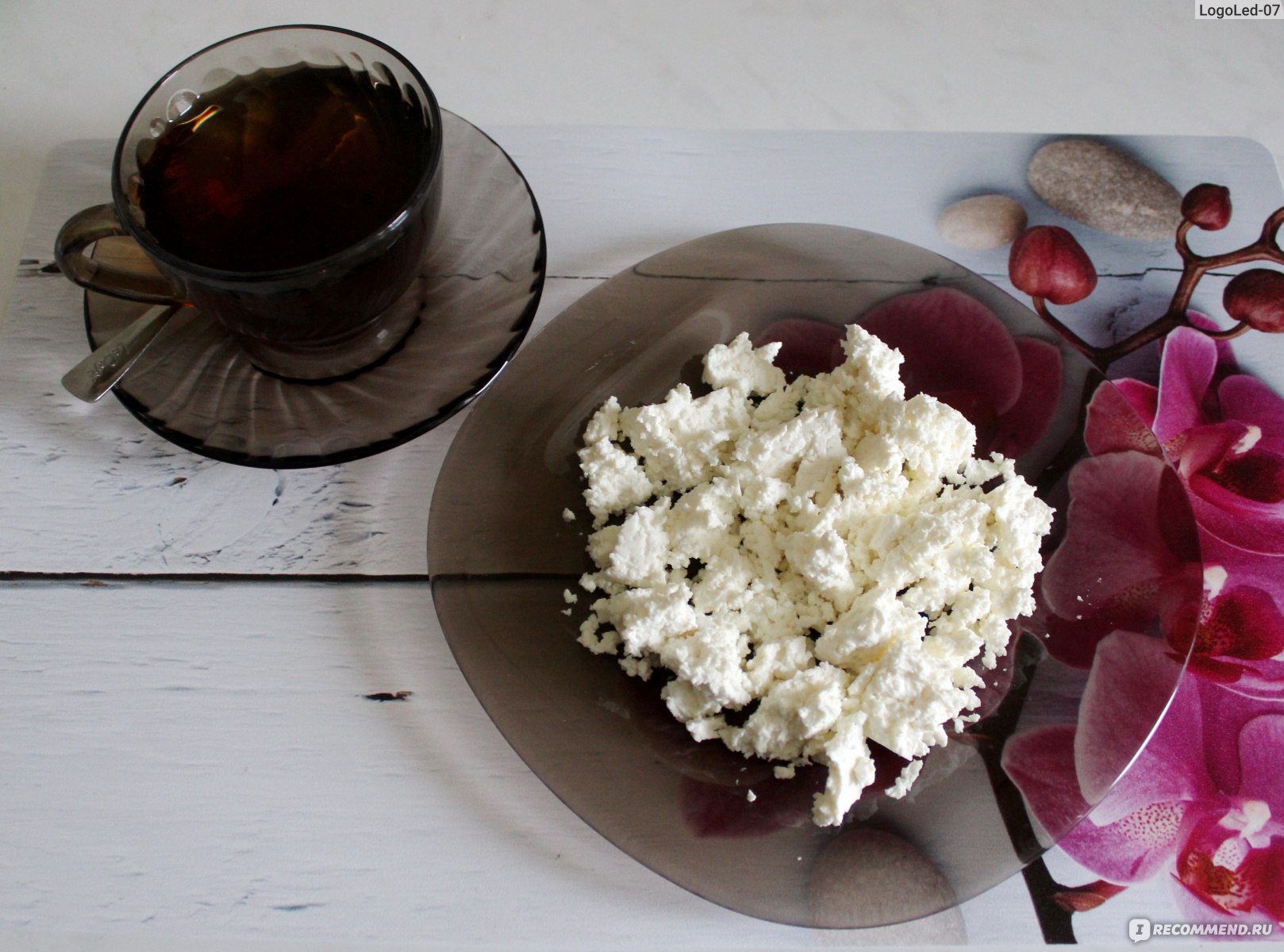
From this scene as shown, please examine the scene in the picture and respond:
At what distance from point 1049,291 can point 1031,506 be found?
0.84 feet

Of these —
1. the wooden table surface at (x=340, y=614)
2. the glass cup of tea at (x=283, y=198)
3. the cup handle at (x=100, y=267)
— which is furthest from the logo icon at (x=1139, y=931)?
the cup handle at (x=100, y=267)

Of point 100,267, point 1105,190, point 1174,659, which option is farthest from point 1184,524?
point 100,267

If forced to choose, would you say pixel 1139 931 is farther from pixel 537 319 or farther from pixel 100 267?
pixel 100 267

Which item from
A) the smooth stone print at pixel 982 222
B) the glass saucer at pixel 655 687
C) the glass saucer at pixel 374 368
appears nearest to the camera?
the glass saucer at pixel 655 687

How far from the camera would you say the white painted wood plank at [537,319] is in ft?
2.10

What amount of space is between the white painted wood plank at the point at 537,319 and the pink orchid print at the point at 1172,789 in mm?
287

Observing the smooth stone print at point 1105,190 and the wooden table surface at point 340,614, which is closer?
the wooden table surface at point 340,614

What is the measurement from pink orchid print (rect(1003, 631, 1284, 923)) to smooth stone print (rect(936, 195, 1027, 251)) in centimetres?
35

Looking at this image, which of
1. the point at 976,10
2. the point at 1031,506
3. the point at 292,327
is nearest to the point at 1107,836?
the point at 1031,506

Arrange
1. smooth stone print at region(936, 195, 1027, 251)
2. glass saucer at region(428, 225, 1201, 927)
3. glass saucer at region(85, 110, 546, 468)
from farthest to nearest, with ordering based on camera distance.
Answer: smooth stone print at region(936, 195, 1027, 251)
glass saucer at region(85, 110, 546, 468)
glass saucer at region(428, 225, 1201, 927)

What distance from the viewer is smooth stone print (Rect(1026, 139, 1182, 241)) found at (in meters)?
0.77

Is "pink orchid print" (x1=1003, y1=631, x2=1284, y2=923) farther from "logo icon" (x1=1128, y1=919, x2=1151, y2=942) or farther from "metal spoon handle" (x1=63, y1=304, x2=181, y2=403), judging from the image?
"metal spoon handle" (x1=63, y1=304, x2=181, y2=403)

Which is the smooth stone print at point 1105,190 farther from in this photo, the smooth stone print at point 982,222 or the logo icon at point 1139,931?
the logo icon at point 1139,931

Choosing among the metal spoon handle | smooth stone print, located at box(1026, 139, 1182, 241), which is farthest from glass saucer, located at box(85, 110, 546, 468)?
smooth stone print, located at box(1026, 139, 1182, 241)
